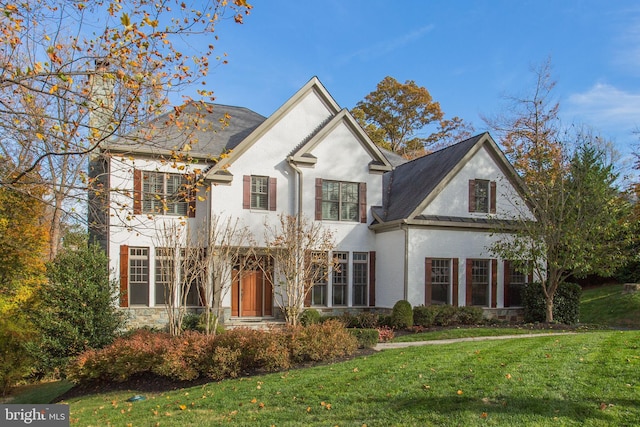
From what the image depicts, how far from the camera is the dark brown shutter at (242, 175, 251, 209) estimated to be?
1773 cm

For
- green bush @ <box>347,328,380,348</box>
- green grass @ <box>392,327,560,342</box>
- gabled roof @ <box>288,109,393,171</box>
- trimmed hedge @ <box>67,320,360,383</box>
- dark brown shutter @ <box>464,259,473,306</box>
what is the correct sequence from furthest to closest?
dark brown shutter @ <box>464,259,473,306</box>, gabled roof @ <box>288,109,393,171</box>, green grass @ <box>392,327,560,342</box>, green bush @ <box>347,328,380,348</box>, trimmed hedge @ <box>67,320,360,383</box>

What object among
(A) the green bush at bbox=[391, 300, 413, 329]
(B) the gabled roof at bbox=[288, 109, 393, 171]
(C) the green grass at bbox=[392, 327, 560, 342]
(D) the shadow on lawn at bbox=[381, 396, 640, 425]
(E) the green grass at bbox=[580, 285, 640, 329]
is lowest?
(E) the green grass at bbox=[580, 285, 640, 329]

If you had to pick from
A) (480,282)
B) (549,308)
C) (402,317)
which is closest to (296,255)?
(402,317)

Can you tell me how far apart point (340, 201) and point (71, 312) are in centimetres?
962

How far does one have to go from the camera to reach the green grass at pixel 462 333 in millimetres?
14289

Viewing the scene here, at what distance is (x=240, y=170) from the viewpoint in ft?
58.4

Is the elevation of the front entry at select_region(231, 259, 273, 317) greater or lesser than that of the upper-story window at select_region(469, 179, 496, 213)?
lesser

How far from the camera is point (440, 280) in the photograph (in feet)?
59.9

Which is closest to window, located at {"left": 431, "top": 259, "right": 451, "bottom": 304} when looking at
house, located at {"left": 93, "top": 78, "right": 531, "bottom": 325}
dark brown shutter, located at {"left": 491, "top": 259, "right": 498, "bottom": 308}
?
house, located at {"left": 93, "top": 78, "right": 531, "bottom": 325}

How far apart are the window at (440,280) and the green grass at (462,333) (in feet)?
8.41

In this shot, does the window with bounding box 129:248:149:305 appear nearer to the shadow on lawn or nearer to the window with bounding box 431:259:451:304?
the window with bounding box 431:259:451:304

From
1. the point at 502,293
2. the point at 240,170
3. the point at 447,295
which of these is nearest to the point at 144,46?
the point at 240,170

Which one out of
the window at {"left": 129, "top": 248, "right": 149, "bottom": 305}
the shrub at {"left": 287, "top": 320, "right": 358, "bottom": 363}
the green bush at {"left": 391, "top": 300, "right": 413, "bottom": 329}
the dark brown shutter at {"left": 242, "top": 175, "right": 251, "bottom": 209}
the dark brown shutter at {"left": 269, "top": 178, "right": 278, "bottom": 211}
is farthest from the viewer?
the dark brown shutter at {"left": 269, "top": 178, "right": 278, "bottom": 211}

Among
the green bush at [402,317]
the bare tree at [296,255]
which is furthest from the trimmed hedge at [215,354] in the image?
the green bush at [402,317]
